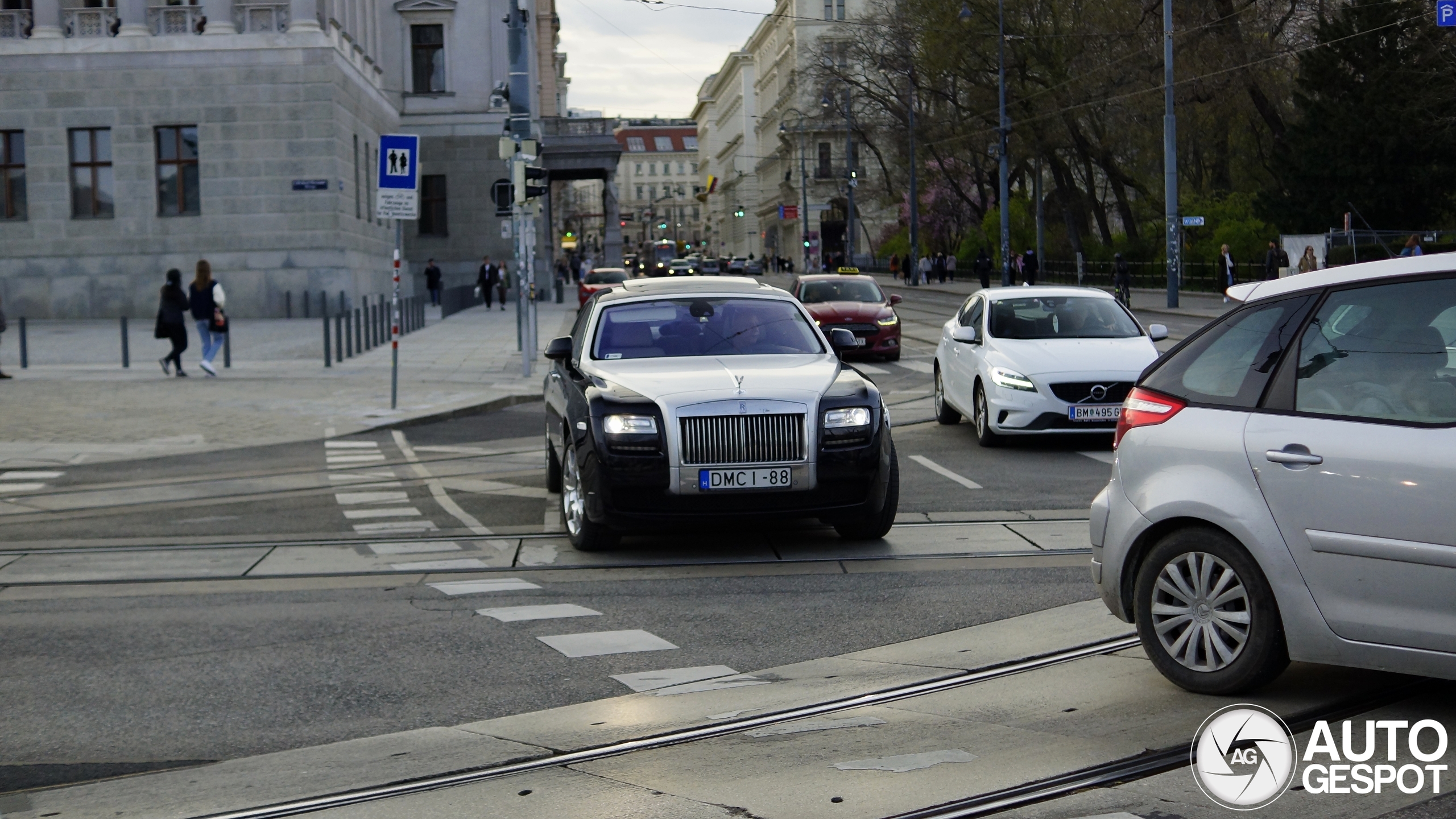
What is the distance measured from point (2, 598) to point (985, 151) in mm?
59379

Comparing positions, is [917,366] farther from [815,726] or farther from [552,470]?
[815,726]

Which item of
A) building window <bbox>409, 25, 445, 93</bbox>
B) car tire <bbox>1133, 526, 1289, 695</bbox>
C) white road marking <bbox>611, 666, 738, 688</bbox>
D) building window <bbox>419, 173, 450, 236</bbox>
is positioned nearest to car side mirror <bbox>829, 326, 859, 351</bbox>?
white road marking <bbox>611, 666, 738, 688</bbox>

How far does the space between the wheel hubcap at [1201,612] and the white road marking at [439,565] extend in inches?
186

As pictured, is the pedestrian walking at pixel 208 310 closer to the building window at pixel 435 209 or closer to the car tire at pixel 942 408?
the car tire at pixel 942 408

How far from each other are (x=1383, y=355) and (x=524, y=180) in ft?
72.2

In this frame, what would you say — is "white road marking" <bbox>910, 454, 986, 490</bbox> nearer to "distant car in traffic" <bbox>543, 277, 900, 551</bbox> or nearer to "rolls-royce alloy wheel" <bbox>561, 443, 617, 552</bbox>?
"distant car in traffic" <bbox>543, 277, 900, 551</bbox>

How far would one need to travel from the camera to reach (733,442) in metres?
9.23

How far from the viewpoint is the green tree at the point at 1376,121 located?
143 ft

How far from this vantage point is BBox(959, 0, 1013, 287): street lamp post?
182ft

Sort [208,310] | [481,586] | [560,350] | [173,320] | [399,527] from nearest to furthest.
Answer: [481,586] < [560,350] < [399,527] < [173,320] < [208,310]

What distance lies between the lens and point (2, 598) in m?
8.84

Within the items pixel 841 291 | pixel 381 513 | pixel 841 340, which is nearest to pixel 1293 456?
pixel 841 340

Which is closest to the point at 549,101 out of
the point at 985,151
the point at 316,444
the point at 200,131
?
the point at 985,151
